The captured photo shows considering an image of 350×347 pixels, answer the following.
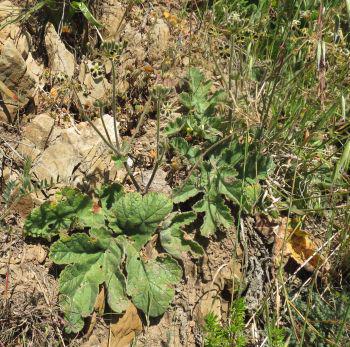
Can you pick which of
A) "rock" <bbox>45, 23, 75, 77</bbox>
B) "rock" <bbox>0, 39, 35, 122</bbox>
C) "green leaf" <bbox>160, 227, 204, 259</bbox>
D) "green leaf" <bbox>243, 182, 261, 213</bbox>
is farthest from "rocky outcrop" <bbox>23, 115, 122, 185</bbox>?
"green leaf" <bbox>243, 182, 261, 213</bbox>

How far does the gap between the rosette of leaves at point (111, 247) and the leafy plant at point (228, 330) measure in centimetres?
24

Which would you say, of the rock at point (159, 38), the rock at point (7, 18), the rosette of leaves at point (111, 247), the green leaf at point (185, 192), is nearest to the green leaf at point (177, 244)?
the rosette of leaves at point (111, 247)

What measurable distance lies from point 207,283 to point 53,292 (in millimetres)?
852

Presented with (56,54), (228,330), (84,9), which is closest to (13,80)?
(56,54)

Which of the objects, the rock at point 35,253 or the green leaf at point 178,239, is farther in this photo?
the green leaf at point 178,239

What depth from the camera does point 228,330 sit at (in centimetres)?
277

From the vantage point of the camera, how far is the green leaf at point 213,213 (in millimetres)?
2955

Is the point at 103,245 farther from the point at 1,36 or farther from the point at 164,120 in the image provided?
the point at 1,36

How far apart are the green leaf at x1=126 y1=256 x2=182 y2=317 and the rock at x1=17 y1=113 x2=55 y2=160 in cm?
79

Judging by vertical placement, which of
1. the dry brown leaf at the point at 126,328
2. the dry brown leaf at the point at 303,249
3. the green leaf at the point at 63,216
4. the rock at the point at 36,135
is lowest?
the dry brown leaf at the point at 126,328

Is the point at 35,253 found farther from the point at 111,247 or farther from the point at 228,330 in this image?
the point at 228,330

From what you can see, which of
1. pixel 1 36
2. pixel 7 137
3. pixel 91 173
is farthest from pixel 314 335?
pixel 1 36

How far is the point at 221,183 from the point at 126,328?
955mm

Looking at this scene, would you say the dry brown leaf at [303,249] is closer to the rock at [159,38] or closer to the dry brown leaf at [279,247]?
the dry brown leaf at [279,247]
